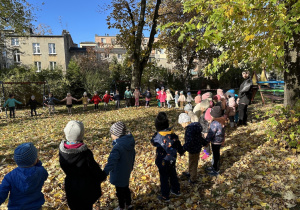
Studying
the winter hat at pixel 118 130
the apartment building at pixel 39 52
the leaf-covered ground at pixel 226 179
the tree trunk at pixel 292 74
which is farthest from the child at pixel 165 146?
the apartment building at pixel 39 52

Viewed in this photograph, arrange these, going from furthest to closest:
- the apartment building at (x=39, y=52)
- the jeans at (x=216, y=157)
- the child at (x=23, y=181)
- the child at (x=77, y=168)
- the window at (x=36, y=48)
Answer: the window at (x=36, y=48), the apartment building at (x=39, y=52), the jeans at (x=216, y=157), the child at (x=77, y=168), the child at (x=23, y=181)

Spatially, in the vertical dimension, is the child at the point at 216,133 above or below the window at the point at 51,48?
below

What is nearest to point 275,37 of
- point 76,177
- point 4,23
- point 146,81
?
point 76,177

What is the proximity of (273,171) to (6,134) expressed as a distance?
415 inches

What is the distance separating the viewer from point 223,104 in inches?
268

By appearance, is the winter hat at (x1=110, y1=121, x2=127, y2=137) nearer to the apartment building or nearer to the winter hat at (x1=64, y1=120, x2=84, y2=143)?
the winter hat at (x1=64, y1=120, x2=84, y2=143)

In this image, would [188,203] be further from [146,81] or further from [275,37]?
[146,81]

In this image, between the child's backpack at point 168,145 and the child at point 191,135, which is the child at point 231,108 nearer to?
the child at point 191,135

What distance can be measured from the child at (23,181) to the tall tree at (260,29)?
3680 millimetres

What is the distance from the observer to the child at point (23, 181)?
91.2 inches

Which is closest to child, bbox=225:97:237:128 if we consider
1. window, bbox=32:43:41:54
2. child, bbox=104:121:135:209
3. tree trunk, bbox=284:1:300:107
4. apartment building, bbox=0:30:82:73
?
tree trunk, bbox=284:1:300:107

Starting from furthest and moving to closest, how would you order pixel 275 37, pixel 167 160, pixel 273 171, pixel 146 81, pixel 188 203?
pixel 146 81 → pixel 275 37 → pixel 273 171 → pixel 188 203 → pixel 167 160

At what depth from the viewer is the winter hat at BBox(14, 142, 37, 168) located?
2322 millimetres

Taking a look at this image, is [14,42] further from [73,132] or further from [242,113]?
[73,132]
